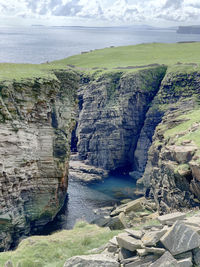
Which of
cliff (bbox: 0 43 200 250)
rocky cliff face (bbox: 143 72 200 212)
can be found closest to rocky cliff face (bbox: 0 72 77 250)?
cliff (bbox: 0 43 200 250)

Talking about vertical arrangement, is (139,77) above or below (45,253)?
above

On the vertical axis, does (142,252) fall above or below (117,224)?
above

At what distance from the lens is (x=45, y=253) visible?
27.9m

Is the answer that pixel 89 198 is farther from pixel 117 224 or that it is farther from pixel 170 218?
pixel 170 218

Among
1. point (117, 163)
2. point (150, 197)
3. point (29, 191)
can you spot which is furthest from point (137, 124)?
point (29, 191)

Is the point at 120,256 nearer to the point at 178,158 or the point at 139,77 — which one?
the point at 178,158

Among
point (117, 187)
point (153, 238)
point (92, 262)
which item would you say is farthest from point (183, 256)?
point (117, 187)

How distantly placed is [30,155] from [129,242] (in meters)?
41.4

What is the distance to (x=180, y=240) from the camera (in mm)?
19734

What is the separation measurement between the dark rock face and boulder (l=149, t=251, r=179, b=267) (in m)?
93.2

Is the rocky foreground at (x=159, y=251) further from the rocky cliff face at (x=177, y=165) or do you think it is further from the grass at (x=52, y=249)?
the rocky cliff face at (x=177, y=165)

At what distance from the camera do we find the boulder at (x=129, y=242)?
68.4ft

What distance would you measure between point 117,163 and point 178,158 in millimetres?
62024

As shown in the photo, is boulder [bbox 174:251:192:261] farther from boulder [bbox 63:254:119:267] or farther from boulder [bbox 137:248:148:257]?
boulder [bbox 63:254:119:267]
